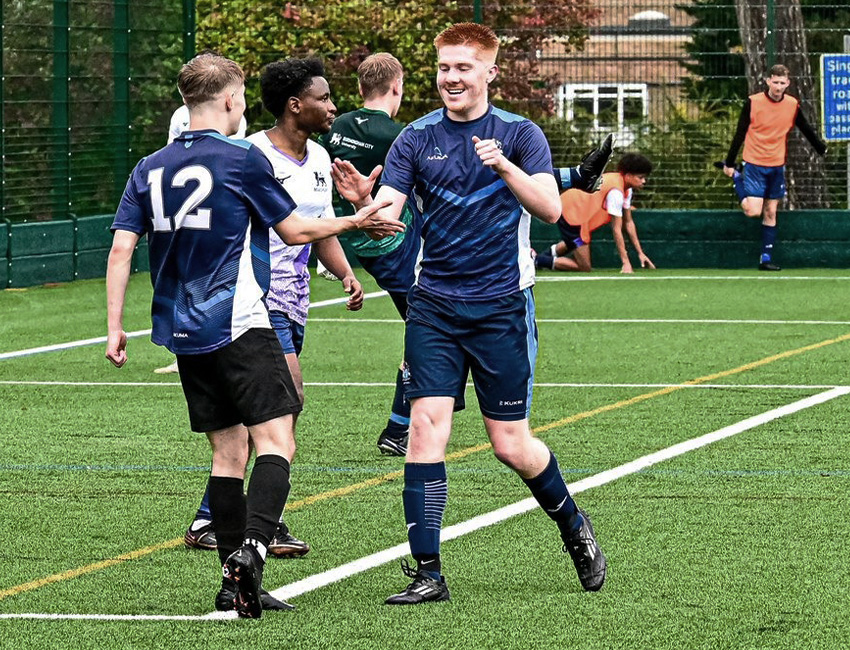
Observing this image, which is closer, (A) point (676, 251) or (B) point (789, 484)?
(B) point (789, 484)

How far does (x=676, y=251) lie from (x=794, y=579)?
669 inches

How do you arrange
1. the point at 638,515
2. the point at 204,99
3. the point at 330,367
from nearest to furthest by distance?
the point at 204,99, the point at 638,515, the point at 330,367

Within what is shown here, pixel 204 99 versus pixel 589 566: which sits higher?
pixel 204 99

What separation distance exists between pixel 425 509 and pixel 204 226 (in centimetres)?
126

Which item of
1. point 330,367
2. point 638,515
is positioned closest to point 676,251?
point 330,367

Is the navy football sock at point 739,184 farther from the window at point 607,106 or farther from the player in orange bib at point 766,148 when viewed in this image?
the window at point 607,106

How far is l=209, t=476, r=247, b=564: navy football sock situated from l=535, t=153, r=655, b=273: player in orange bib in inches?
610

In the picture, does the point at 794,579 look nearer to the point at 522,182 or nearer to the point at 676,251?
the point at 522,182

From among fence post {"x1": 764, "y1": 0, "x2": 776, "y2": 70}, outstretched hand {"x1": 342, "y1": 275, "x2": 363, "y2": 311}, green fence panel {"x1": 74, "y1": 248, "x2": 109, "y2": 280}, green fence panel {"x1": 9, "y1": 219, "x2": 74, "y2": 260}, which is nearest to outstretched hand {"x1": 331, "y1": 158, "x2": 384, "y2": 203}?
outstretched hand {"x1": 342, "y1": 275, "x2": 363, "y2": 311}

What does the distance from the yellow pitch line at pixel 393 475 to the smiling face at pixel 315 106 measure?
1736 millimetres

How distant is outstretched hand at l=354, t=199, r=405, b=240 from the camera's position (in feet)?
22.1

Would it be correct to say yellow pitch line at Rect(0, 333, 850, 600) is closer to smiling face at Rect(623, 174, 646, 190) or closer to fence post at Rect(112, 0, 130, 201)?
smiling face at Rect(623, 174, 646, 190)

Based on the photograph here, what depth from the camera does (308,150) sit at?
8.34 meters

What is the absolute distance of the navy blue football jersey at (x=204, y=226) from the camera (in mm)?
6520
